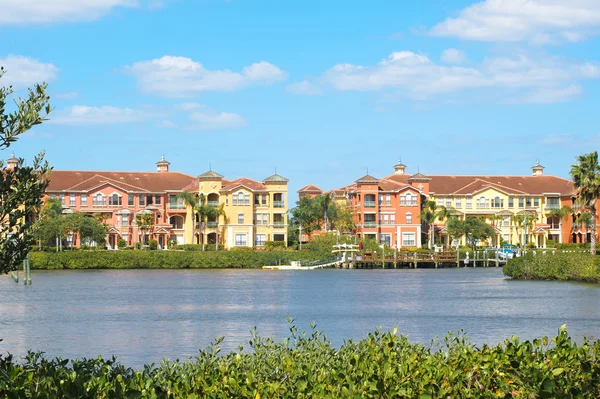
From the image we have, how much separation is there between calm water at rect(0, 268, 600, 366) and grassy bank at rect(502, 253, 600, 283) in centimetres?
118

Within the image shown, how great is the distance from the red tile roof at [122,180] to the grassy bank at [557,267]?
52.2m

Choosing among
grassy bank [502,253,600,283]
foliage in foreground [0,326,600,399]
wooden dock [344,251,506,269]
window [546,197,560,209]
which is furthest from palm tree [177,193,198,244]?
foliage in foreground [0,326,600,399]

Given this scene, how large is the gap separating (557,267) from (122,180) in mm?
63311

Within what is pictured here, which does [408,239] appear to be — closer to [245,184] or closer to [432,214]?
[432,214]

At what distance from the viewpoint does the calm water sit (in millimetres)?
38094

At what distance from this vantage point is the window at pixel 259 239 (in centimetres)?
11481

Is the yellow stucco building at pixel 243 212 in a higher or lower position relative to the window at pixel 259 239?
higher

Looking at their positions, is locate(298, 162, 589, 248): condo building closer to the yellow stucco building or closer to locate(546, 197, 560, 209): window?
locate(546, 197, 560, 209): window

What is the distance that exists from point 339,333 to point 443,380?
2797 cm

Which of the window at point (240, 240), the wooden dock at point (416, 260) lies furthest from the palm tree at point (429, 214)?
the window at point (240, 240)

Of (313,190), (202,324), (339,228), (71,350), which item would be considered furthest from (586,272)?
(313,190)

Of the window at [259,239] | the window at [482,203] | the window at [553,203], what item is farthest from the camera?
the window at [553,203]

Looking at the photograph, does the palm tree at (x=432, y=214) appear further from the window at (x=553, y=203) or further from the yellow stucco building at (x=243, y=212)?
the yellow stucco building at (x=243, y=212)

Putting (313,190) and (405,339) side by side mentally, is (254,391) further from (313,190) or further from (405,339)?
(313,190)
